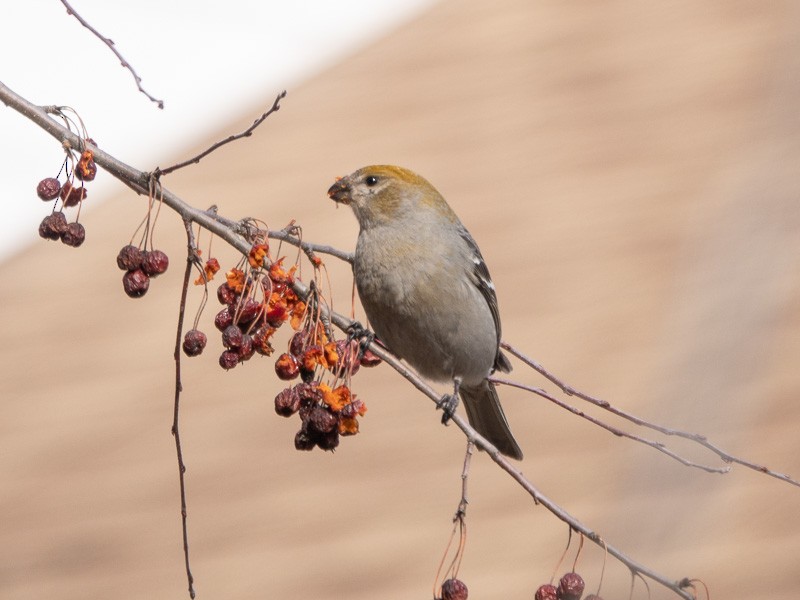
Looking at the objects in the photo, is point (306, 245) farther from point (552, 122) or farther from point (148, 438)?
point (552, 122)

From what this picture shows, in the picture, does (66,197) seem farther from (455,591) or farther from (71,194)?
(455,591)

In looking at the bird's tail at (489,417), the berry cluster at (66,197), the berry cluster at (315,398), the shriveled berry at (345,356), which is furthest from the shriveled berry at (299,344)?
the bird's tail at (489,417)

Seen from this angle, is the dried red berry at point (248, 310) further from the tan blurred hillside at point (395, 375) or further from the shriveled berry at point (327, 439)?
the tan blurred hillside at point (395, 375)

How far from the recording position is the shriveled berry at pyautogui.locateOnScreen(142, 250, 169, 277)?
9.49 ft

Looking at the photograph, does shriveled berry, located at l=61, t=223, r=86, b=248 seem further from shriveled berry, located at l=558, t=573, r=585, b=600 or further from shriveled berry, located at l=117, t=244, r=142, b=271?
shriveled berry, located at l=558, t=573, r=585, b=600

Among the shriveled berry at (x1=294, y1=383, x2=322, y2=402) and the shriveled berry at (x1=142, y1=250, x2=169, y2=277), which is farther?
the shriveled berry at (x1=142, y1=250, x2=169, y2=277)

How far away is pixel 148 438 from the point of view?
6.02 m

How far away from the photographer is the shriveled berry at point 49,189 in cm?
302

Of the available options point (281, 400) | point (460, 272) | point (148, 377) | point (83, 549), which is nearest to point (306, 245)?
point (281, 400)

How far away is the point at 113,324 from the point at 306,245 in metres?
4.19

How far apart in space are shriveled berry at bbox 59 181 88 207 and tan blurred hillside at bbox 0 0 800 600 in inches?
65.4

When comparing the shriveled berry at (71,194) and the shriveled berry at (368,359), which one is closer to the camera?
the shriveled berry at (71,194)

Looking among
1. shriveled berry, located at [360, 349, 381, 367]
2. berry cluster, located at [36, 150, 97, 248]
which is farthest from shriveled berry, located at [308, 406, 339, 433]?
berry cluster, located at [36, 150, 97, 248]

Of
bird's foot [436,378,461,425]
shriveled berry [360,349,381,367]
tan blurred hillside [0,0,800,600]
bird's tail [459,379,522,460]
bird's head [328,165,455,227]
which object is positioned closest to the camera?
shriveled berry [360,349,381,367]
